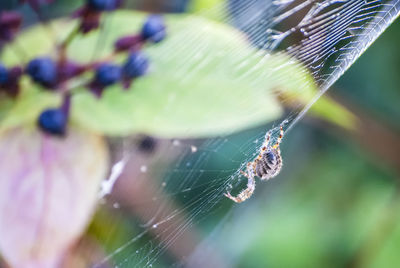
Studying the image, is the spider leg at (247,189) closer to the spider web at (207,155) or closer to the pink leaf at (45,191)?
the spider web at (207,155)

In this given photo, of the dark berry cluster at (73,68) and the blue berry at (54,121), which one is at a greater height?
the dark berry cluster at (73,68)

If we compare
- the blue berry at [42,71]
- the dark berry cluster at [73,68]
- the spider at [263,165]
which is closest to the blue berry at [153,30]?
the dark berry cluster at [73,68]

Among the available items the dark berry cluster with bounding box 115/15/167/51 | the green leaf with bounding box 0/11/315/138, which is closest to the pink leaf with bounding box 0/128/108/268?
the green leaf with bounding box 0/11/315/138

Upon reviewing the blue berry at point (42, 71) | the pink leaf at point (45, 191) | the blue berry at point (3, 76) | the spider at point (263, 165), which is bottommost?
the spider at point (263, 165)

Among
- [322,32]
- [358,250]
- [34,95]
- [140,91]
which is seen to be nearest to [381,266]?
[358,250]

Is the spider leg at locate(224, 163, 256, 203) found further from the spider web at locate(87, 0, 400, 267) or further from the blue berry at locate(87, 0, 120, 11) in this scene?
the blue berry at locate(87, 0, 120, 11)

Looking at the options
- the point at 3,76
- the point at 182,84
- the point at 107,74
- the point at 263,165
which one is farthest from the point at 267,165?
the point at 3,76

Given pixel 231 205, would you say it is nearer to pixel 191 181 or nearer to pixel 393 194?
pixel 191 181
